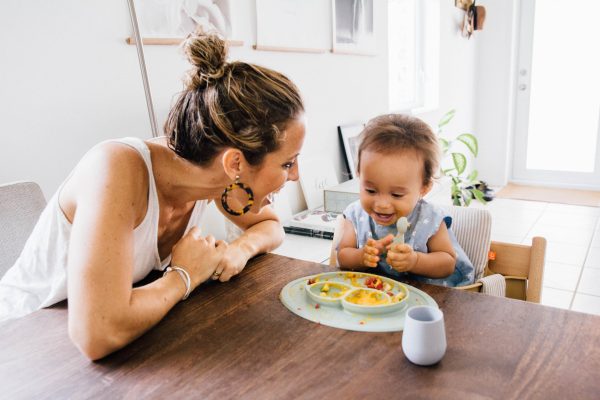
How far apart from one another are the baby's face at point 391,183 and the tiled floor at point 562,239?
1.52 m

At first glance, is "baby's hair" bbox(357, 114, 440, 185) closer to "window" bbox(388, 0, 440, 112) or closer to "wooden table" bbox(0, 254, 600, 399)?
"wooden table" bbox(0, 254, 600, 399)

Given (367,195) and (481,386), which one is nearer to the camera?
(481,386)

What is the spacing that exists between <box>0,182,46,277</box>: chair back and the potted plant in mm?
2204

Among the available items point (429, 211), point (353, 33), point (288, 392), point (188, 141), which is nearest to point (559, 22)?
point (353, 33)

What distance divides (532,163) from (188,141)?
502cm

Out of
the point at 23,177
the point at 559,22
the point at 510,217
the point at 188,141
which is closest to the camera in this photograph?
the point at 188,141

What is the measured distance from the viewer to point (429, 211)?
139 centimetres

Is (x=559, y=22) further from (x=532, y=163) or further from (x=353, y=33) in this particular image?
(x=353, y=33)

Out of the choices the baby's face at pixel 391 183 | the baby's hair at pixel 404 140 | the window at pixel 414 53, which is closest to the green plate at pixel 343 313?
the baby's face at pixel 391 183

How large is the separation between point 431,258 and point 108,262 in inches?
32.9

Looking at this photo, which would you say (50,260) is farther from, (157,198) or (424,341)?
(424,341)

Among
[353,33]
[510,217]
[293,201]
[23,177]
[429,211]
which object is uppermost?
[353,33]

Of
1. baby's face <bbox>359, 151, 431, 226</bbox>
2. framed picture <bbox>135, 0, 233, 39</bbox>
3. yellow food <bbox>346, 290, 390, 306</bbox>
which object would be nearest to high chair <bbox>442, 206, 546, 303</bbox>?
baby's face <bbox>359, 151, 431, 226</bbox>

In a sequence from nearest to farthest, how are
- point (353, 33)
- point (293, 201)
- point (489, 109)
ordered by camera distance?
point (293, 201), point (353, 33), point (489, 109)
